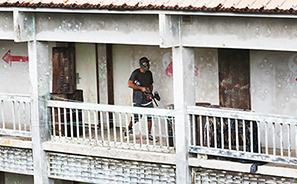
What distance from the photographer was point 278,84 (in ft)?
37.7

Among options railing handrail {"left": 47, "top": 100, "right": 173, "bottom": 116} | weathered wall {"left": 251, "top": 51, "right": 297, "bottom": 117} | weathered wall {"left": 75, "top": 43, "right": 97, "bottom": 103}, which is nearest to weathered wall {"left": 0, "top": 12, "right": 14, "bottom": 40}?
railing handrail {"left": 47, "top": 100, "right": 173, "bottom": 116}

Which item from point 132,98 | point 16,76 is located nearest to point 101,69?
point 132,98

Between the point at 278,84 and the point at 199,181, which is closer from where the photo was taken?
the point at 199,181

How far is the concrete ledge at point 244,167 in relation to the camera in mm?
9703

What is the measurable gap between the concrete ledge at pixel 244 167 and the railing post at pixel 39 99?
9.79 ft

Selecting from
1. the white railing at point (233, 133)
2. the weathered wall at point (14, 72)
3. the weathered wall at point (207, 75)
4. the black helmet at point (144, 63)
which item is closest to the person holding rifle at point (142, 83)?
the black helmet at point (144, 63)

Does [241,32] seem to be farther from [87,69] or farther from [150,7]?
[87,69]

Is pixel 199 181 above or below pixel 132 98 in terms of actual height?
below

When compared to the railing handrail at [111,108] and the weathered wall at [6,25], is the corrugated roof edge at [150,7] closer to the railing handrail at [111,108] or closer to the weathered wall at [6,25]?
the weathered wall at [6,25]

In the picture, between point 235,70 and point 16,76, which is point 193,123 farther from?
point 16,76

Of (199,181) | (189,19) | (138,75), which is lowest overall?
(199,181)

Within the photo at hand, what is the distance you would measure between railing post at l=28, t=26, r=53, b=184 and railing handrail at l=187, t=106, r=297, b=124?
2.92 metres

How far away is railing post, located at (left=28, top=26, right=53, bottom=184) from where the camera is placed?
38.1ft

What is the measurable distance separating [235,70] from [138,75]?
188 centimetres
